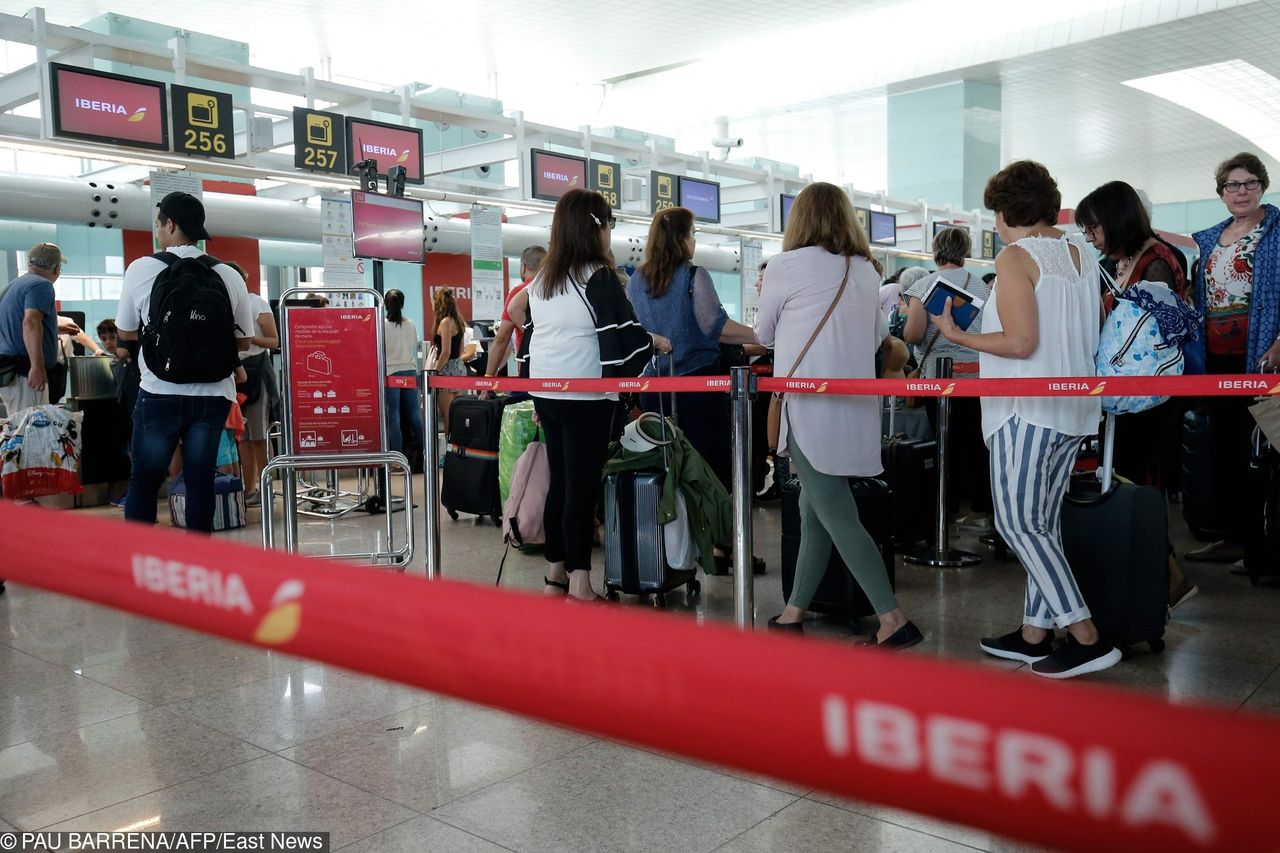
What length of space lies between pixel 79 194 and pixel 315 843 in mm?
7766

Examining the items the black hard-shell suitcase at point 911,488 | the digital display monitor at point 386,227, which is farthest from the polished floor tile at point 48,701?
the digital display monitor at point 386,227

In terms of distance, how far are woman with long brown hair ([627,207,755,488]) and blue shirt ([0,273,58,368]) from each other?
3.32 meters

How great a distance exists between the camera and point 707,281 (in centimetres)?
397

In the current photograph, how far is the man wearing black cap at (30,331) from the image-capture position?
5336mm

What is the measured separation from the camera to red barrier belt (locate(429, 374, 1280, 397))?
2512 millimetres

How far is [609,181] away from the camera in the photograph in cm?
1043

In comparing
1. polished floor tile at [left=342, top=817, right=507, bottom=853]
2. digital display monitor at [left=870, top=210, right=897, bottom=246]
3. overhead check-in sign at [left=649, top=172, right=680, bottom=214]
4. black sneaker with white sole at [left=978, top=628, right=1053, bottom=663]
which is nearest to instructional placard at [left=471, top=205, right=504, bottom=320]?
overhead check-in sign at [left=649, top=172, right=680, bottom=214]

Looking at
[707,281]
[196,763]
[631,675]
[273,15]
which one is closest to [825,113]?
[273,15]

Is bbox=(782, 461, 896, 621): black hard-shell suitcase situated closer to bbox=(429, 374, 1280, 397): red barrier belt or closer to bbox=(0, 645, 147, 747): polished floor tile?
bbox=(429, 374, 1280, 397): red barrier belt

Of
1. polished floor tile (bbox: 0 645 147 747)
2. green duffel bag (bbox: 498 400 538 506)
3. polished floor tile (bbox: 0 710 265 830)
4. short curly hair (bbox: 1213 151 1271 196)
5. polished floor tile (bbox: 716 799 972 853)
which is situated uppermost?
short curly hair (bbox: 1213 151 1271 196)

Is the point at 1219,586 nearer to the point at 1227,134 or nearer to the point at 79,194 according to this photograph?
the point at 79,194

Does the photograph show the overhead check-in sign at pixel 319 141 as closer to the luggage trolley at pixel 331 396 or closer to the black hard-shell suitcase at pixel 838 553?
the luggage trolley at pixel 331 396

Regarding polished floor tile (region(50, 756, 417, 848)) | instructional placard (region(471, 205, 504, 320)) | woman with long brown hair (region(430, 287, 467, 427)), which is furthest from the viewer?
instructional placard (region(471, 205, 504, 320))

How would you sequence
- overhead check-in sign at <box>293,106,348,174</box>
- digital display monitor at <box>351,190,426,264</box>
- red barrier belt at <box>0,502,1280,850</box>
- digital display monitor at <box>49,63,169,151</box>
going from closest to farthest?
red barrier belt at <box>0,502,1280,850</box> < digital display monitor at <box>351,190,426,264</box> < digital display monitor at <box>49,63,169,151</box> < overhead check-in sign at <box>293,106,348,174</box>
